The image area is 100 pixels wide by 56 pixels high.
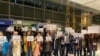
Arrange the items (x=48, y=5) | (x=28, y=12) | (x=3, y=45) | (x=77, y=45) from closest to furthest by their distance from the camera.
A: (x=3, y=45) < (x=77, y=45) < (x=28, y=12) < (x=48, y=5)

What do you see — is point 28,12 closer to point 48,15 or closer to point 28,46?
point 48,15

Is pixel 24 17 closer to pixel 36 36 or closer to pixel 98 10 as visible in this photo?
pixel 36 36

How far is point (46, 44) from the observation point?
605 cm

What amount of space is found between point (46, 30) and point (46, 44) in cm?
43

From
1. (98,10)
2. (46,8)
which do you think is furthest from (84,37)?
(98,10)

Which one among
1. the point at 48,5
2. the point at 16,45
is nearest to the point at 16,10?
the point at 48,5

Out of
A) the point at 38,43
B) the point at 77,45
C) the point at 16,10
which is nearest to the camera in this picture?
the point at 38,43

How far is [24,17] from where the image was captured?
969 cm

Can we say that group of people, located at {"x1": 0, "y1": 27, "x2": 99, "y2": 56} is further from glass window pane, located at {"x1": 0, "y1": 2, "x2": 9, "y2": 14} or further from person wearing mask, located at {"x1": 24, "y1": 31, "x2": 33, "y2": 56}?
glass window pane, located at {"x1": 0, "y1": 2, "x2": 9, "y2": 14}

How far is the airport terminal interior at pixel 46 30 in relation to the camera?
5.33 meters

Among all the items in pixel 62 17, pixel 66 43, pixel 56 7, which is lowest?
pixel 66 43

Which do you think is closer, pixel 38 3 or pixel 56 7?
pixel 38 3

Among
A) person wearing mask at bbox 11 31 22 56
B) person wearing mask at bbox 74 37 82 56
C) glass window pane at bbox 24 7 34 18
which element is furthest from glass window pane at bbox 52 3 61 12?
person wearing mask at bbox 11 31 22 56

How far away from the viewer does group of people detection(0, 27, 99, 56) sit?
17.3 feet
